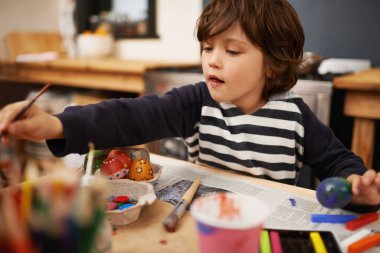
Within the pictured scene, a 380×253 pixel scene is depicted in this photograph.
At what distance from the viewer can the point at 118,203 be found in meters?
0.61

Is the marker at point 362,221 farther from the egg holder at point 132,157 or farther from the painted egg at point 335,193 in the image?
the egg holder at point 132,157

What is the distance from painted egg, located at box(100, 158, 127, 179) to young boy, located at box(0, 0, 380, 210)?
0.06 metres

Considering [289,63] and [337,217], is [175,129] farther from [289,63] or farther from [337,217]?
[337,217]

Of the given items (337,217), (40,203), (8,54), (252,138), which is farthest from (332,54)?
(8,54)

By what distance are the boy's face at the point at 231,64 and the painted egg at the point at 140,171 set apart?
295mm

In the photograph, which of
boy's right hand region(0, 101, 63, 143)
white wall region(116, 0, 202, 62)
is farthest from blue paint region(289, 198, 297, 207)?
white wall region(116, 0, 202, 62)

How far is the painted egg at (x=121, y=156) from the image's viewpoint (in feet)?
2.47

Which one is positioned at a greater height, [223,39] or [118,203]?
[223,39]

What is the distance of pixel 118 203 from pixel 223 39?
49cm

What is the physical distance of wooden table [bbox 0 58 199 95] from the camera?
7.11ft

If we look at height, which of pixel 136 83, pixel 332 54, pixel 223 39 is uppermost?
pixel 223 39

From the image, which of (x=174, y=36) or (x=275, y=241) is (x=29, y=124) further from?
(x=174, y=36)

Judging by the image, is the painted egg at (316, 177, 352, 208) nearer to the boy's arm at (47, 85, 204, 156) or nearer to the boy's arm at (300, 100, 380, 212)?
the boy's arm at (300, 100, 380, 212)

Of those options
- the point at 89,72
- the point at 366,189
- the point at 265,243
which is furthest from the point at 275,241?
the point at 89,72
